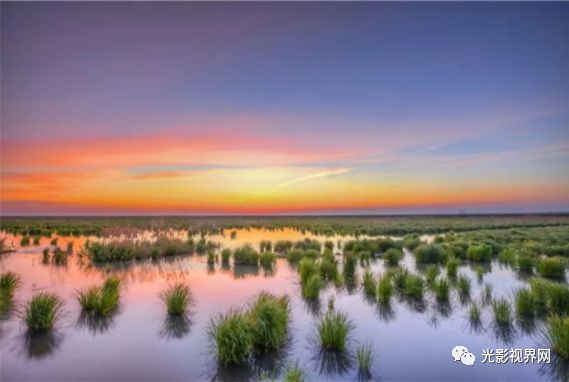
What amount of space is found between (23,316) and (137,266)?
7.61m

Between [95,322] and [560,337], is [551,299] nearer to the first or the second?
[560,337]

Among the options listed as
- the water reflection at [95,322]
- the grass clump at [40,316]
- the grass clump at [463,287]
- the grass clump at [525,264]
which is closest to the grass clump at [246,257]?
the water reflection at [95,322]

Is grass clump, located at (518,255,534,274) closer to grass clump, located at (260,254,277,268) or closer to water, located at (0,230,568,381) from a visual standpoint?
water, located at (0,230,568,381)

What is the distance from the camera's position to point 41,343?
24.5 ft

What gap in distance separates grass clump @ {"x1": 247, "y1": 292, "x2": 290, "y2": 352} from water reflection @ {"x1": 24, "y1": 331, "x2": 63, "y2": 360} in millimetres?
3696

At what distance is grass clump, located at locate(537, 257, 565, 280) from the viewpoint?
538 inches

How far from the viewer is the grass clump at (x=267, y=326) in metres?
7.11

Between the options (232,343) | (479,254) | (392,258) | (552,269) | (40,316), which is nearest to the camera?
(232,343)

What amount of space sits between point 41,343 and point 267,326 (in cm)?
435

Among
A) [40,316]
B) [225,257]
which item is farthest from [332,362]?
[225,257]

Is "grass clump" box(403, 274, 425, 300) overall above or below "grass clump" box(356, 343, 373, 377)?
above

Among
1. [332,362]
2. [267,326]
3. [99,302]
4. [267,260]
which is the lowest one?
[332,362]

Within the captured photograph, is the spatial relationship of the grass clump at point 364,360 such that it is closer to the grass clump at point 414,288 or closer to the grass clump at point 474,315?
the grass clump at point 474,315

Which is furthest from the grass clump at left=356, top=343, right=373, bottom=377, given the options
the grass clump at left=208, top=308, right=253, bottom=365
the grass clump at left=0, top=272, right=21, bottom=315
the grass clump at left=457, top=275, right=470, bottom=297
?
the grass clump at left=0, top=272, right=21, bottom=315
